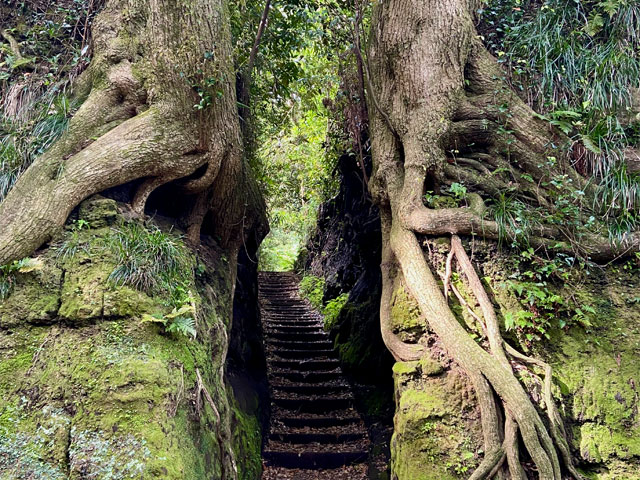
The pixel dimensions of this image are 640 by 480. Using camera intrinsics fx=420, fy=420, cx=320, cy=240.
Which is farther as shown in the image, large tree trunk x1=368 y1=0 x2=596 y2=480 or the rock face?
large tree trunk x1=368 y1=0 x2=596 y2=480

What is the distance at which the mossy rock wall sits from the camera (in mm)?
3092

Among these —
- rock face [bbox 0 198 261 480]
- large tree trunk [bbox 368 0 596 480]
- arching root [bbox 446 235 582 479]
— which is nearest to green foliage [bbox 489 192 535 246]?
large tree trunk [bbox 368 0 596 480]

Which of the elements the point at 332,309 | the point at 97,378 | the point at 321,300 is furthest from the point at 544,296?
the point at 321,300

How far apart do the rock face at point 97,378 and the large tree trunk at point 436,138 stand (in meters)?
1.99

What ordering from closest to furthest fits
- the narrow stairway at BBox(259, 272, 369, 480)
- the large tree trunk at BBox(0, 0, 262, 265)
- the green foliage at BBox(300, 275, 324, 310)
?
the large tree trunk at BBox(0, 0, 262, 265), the narrow stairway at BBox(259, 272, 369, 480), the green foliage at BBox(300, 275, 324, 310)

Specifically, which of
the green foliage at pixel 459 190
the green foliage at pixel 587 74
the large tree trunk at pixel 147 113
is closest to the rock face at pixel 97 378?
the large tree trunk at pixel 147 113

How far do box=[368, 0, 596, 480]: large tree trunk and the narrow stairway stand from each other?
258 cm

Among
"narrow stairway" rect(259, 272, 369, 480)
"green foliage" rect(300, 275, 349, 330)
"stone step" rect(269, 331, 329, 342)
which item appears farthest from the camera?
"green foliage" rect(300, 275, 349, 330)

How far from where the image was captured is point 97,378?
276 cm

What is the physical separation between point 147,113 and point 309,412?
16.9 ft

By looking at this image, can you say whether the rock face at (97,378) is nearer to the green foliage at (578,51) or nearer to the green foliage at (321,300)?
the green foliage at (578,51)

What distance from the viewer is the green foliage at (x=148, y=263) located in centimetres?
324

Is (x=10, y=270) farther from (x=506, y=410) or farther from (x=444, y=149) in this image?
(x=444, y=149)

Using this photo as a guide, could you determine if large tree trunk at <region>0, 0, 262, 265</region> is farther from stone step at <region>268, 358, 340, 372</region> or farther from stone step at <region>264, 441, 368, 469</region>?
stone step at <region>268, 358, 340, 372</region>
